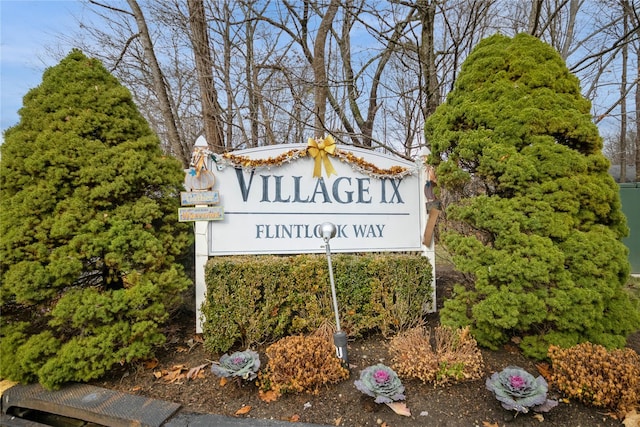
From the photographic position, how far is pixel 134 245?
7.64 ft

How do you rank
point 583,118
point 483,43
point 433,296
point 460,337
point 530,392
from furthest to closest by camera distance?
A: point 433,296 → point 483,43 → point 583,118 → point 460,337 → point 530,392

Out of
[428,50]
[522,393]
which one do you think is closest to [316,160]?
[522,393]

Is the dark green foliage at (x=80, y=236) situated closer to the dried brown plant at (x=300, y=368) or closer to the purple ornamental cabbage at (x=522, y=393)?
the dried brown plant at (x=300, y=368)

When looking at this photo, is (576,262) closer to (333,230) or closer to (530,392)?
(530,392)

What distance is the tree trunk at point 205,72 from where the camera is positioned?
17.6ft

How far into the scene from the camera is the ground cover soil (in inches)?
69.2

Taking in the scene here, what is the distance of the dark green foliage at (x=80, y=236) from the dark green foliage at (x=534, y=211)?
7.71ft

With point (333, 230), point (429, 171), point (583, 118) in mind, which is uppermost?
point (583, 118)

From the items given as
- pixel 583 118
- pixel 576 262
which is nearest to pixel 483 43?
pixel 583 118

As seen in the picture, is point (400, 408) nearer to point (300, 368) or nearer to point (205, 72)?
point (300, 368)

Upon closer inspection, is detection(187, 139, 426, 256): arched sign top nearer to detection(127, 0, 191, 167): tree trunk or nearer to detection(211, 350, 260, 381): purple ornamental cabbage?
detection(211, 350, 260, 381): purple ornamental cabbage

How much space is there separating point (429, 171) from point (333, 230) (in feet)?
5.16

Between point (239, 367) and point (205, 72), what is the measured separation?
515cm

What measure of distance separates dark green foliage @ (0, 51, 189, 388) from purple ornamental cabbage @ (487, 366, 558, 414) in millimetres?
2251
